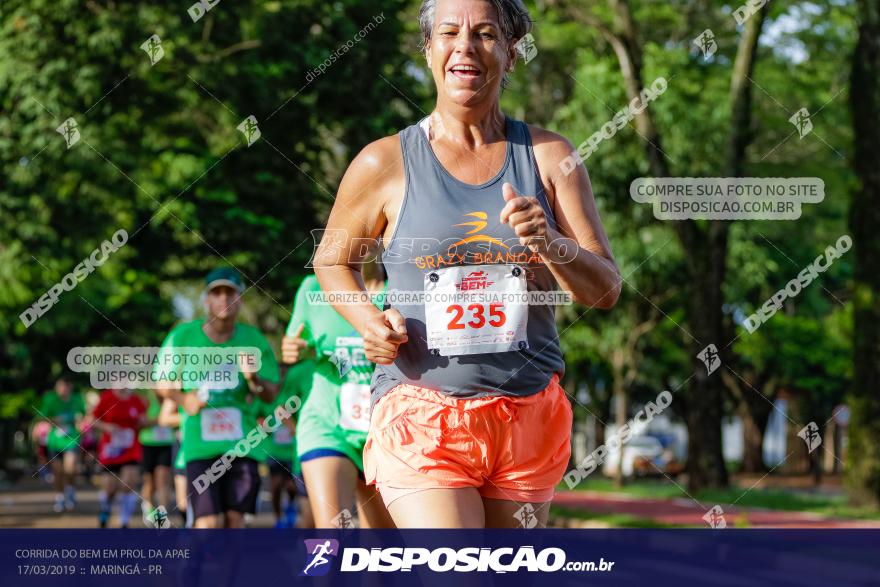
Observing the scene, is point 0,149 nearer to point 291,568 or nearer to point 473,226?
point 291,568

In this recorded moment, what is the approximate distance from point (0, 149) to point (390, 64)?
5098 millimetres

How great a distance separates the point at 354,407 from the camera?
609 cm

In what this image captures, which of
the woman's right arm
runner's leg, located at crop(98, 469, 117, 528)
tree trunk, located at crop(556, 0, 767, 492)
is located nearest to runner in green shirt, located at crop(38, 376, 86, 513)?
runner's leg, located at crop(98, 469, 117, 528)

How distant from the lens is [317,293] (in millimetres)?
6395

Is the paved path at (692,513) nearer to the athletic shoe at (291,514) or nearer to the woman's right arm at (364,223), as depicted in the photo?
the athletic shoe at (291,514)

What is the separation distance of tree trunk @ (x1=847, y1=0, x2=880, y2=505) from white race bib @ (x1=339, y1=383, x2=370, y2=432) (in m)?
10.6

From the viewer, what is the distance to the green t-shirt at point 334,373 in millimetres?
6074

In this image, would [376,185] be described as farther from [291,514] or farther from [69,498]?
[69,498]

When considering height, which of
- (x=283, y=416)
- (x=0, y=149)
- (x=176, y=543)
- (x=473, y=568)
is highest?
(x=0, y=149)

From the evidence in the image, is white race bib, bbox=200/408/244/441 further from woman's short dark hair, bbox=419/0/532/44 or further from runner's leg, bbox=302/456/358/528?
woman's short dark hair, bbox=419/0/532/44

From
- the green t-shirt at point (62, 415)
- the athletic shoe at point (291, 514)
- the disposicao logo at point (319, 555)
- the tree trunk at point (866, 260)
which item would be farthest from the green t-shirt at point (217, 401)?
the green t-shirt at point (62, 415)

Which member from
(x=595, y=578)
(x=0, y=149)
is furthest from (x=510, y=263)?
(x=0, y=149)

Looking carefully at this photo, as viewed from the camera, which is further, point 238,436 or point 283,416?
point 283,416

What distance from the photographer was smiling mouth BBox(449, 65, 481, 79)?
3549mm
